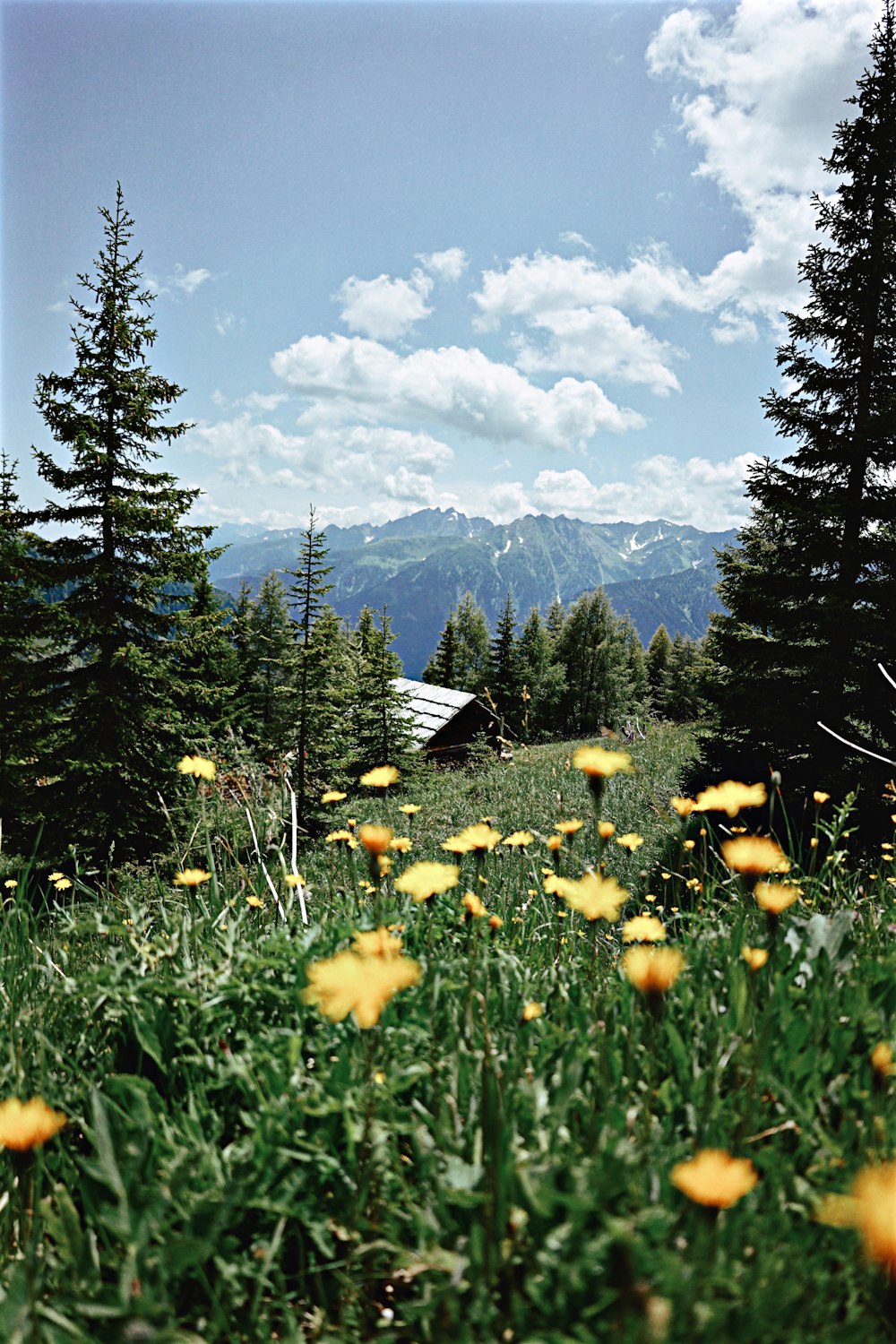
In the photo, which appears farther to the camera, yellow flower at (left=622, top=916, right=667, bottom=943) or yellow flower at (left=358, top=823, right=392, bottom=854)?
yellow flower at (left=622, top=916, right=667, bottom=943)

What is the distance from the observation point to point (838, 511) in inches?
319

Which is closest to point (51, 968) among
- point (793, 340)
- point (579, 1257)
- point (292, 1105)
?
point (292, 1105)

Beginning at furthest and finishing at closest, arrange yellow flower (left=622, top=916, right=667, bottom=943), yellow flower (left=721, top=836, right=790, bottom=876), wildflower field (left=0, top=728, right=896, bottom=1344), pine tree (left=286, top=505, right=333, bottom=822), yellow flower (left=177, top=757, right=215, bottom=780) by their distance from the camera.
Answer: pine tree (left=286, top=505, right=333, bottom=822), yellow flower (left=177, top=757, right=215, bottom=780), yellow flower (left=622, top=916, right=667, bottom=943), yellow flower (left=721, top=836, right=790, bottom=876), wildflower field (left=0, top=728, right=896, bottom=1344)

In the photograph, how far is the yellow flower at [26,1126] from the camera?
2.69 ft

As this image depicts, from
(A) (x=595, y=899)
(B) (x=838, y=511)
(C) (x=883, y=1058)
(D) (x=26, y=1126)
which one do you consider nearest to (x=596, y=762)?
(A) (x=595, y=899)

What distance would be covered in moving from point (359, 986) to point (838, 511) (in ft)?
29.8

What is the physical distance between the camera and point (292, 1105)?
108 centimetres

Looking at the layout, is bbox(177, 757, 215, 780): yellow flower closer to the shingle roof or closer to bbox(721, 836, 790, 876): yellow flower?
bbox(721, 836, 790, 876): yellow flower

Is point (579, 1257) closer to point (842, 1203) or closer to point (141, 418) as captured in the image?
point (842, 1203)

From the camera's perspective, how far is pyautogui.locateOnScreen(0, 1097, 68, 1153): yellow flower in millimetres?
821

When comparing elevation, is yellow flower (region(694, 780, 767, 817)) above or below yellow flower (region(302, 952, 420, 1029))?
above

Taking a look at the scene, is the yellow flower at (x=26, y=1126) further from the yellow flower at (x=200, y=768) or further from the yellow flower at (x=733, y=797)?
the yellow flower at (x=733, y=797)

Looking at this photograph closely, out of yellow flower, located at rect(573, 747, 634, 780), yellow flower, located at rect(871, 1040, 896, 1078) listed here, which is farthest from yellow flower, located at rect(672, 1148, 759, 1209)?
yellow flower, located at rect(573, 747, 634, 780)

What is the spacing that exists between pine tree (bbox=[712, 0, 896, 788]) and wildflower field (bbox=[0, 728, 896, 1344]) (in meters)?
7.29
